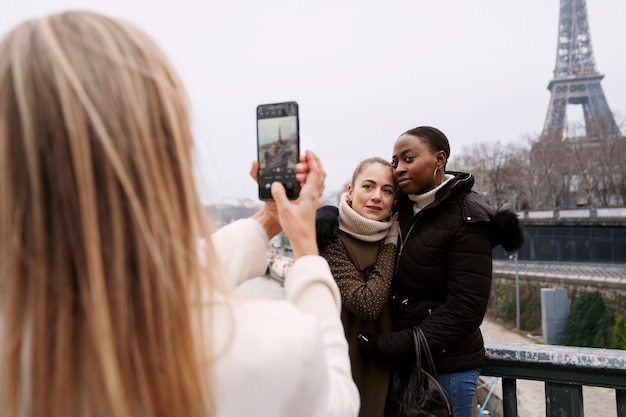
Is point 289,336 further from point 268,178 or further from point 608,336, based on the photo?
point 608,336

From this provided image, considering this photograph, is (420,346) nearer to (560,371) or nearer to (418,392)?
(418,392)

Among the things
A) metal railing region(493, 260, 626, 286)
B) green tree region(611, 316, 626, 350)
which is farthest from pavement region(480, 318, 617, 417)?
metal railing region(493, 260, 626, 286)

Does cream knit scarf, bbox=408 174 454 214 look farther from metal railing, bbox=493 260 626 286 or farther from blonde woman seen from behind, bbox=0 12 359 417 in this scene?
metal railing, bbox=493 260 626 286

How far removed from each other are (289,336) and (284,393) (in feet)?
0.33

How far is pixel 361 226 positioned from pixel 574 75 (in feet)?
212

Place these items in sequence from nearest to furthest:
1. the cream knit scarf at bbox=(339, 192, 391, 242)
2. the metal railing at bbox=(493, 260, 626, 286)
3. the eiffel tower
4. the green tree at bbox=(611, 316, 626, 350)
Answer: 1. the cream knit scarf at bbox=(339, 192, 391, 242)
2. the green tree at bbox=(611, 316, 626, 350)
3. the metal railing at bbox=(493, 260, 626, 286)
4. the eiffel tower

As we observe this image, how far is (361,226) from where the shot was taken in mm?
2330

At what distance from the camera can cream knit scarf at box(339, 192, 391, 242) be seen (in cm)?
233

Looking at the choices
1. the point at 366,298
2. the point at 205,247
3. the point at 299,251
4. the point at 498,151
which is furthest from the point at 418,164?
the point at 498,151

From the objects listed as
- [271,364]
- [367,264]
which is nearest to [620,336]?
[367,264]

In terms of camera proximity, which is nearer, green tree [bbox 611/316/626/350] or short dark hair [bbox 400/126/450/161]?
short dark hair [bbox 400/126/450/161]

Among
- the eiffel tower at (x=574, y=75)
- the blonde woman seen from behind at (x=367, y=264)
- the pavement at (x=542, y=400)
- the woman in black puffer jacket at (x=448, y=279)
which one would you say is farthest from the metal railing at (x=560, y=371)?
the eiffel tower at (x=574, y=75)

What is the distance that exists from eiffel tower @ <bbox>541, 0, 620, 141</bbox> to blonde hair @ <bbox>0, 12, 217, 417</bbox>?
2119 inches

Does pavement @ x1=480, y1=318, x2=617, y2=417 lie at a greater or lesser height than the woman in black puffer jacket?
lesser
